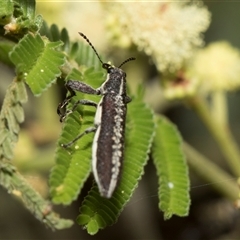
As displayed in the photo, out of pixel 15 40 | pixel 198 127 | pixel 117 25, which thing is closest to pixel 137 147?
pixel 15 40

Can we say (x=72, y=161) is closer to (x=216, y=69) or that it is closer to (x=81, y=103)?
(x=81, y=103)

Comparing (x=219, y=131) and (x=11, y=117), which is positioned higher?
(x=11, y=117)

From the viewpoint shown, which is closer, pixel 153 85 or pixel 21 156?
pixel 21 156

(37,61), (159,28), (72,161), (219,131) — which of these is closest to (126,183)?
(72,161)

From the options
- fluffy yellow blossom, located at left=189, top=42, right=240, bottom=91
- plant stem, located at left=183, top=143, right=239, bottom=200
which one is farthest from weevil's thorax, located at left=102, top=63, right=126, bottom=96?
fluffy yellow blossom, located at left=189, top=42, right=240, bottom=91

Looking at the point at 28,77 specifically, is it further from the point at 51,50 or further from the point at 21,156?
the point at 21,156

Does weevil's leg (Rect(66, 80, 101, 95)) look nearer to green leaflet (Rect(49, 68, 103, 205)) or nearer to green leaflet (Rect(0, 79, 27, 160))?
green leaflet (Rect(49, 68, 103, 205))
